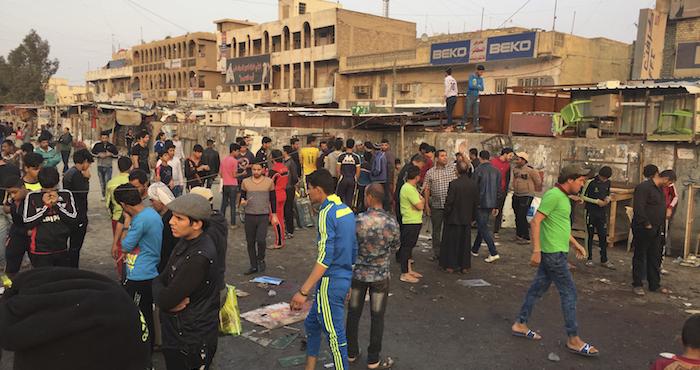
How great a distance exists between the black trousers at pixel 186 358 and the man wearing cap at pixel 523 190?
300 inches

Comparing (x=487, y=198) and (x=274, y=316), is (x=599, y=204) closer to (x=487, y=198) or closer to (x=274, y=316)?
(x=487, y=198)

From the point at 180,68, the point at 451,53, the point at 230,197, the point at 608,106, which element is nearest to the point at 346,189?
the point at 230,197

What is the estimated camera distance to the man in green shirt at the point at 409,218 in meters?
6.98

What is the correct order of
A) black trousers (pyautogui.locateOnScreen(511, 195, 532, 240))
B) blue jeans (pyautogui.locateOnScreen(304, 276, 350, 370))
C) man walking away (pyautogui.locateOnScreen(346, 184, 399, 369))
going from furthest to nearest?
black trousers (pyautogui.locateOnScreen(511, 195, 532, 240))
man walking away (pyautogui.locateOnScreen(346, 184, 399, 369))
blue jeans (pyautogui.locateOnScreen(304, 276, 350, 370))

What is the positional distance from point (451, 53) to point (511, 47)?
366 cm

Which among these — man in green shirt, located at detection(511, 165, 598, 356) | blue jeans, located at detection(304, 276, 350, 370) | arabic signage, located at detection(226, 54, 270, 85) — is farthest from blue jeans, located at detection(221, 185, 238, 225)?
arabic signage, located at detection(226, 54, 270, 85)

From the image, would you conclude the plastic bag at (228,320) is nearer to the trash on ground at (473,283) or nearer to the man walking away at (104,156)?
the trash on ground at (473,283)

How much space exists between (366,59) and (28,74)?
156 ft

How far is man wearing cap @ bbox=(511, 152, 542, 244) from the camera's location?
9.30 metres

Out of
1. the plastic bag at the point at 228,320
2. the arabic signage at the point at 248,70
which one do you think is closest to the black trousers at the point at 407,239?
the plastic bag at the point at 228,320

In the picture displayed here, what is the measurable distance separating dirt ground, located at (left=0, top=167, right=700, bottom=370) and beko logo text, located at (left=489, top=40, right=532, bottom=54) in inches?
678

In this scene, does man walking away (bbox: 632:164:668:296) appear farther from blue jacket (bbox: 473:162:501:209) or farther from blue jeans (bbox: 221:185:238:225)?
blue jeans (bbox: 221:185:238:225)

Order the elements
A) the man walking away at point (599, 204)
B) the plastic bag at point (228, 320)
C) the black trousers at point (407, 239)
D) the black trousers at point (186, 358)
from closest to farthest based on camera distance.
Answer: the black trousers at point (186, 358), the plastic bag at point (228, 320), the black trousers at point (407, 239), the man walking away at point (599, 204)

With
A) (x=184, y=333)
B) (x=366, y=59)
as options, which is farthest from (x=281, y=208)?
(x=366, y=59)
